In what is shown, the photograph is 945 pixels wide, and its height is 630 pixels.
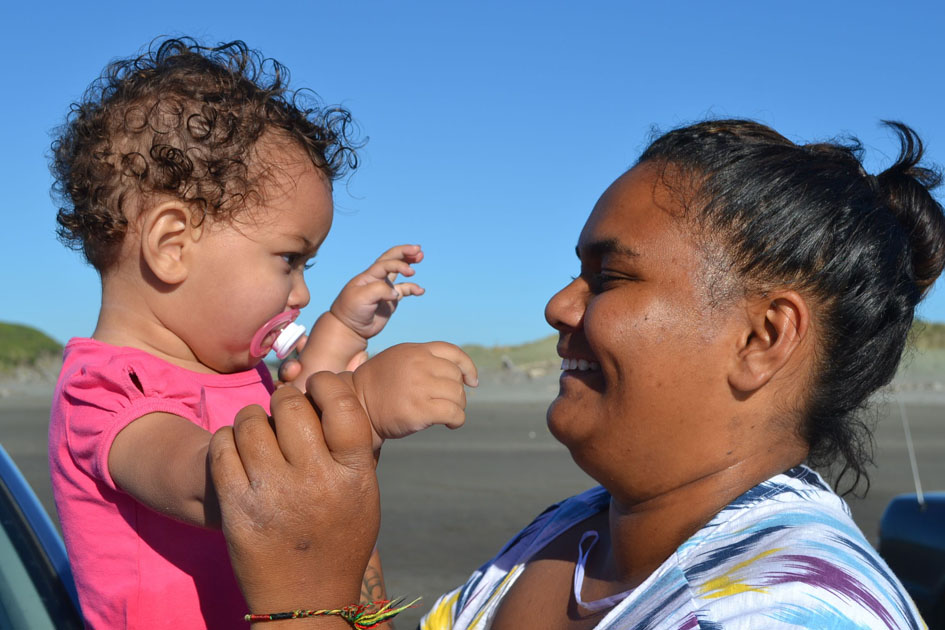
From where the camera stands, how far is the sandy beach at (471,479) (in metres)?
7.30

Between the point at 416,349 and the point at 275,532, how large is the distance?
403 mm

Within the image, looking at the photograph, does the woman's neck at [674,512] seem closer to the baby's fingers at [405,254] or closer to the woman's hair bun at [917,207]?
the woman's hair bun at [917,207]

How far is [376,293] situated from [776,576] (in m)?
1.30

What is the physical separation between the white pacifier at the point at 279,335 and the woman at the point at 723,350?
24.6 inches

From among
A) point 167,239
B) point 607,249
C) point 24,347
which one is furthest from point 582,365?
point 24,347

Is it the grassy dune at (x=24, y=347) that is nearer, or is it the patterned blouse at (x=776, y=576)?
the patterned blouse at (x=776, y=576)

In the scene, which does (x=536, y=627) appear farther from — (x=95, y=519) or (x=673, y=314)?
(x=95, y=519)

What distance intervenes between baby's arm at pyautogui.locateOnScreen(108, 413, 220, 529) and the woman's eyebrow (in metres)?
0.93

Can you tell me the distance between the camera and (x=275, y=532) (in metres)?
1.32

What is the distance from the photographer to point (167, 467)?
1.58m

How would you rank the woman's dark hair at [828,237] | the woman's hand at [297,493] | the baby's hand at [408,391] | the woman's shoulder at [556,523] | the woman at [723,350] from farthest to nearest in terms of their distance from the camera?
the woman's shoulder at [556,523]
the woman's dark hair at [828,237]
the woman at [723,350]
the baby's hand at [408,391]
the woman's hand at [297,493]

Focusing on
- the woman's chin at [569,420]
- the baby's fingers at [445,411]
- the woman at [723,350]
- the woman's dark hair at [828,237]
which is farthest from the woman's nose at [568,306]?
the baby's fingers at [445,411]

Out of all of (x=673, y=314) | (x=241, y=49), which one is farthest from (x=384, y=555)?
(x=673, y=314)

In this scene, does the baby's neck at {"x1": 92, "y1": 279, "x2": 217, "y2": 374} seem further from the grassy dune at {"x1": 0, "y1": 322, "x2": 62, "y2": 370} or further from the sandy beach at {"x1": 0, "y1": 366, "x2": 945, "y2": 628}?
the grassy dune at {"x1": 0, "y1": 322, "x2": 62, "y2": 370}
